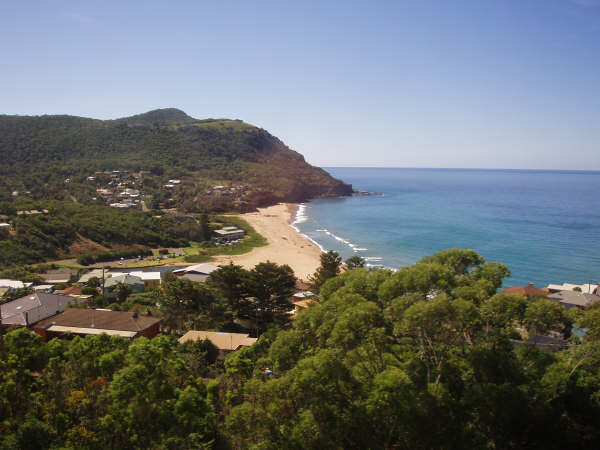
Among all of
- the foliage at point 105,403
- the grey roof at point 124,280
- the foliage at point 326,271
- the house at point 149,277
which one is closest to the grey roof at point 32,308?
the grey roof at point 124,280

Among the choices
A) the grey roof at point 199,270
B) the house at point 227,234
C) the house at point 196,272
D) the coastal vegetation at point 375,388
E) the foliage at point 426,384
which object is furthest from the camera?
the house at point 227,234

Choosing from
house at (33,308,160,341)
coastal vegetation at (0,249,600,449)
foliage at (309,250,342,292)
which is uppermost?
coastal vegetation at (0,249,600,449)

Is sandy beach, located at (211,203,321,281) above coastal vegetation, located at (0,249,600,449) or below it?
below

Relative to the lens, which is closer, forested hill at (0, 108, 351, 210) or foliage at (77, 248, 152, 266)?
foliage at (77, 248, 152, 266)

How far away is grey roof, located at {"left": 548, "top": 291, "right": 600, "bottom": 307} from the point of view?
24.8m

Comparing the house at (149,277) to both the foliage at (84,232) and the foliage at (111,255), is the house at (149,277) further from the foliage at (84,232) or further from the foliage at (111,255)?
the foliage at (84,232)

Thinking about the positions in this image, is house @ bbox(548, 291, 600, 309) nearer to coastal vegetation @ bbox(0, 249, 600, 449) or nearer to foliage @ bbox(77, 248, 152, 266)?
coastal vegetation @ bbox(0, 249, 600, 449)

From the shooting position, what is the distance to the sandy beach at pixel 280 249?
41594 millimetres

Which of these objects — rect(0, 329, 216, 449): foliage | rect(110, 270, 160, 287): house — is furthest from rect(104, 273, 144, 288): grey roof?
rect(0, 329, 216, 449): foliage

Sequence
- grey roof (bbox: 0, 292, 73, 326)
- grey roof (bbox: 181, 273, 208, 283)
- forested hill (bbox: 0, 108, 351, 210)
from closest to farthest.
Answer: grey roof (bbox: 0, 292, 73, 326), grey roof (bbox: 181, 273, 208, 283), forested hill (bbox: 0, 108, 351, 210)

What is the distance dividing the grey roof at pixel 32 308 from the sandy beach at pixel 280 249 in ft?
66.0

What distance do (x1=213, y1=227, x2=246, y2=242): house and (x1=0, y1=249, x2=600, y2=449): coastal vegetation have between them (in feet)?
143

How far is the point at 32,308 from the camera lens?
63.5 feet

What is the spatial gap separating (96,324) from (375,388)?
15242 mm
